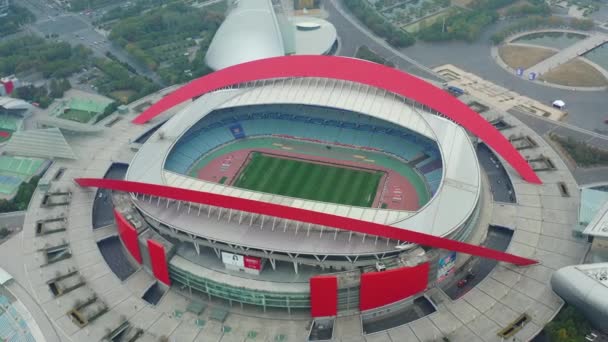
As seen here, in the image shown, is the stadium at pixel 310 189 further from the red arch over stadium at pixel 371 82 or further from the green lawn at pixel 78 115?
the green lawn at pixel 78 115

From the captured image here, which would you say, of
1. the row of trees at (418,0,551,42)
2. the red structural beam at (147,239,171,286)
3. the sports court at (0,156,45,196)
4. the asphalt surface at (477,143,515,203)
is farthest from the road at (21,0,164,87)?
the asphalt surface at (477,143,515,203)

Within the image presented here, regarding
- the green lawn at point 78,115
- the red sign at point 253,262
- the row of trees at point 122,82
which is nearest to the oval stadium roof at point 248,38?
the row of trees at point 122,82

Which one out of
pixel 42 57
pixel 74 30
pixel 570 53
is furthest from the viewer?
pixel 74 30

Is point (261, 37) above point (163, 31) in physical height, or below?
above

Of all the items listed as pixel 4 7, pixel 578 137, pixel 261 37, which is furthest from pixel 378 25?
pixel 4 7

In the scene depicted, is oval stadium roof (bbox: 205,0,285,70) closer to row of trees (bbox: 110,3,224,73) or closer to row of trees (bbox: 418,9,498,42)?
row of trees (bbox: 110,3,224,73)

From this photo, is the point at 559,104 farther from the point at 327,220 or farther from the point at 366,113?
the point at 327,220

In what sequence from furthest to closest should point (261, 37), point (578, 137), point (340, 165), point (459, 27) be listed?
1. point (459, 27)
2. point (261, 37)
3. point (578, 137)
4. point (340, 165)

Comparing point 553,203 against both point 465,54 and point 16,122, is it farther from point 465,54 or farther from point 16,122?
point 16,122
